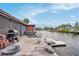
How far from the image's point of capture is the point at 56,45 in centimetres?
518

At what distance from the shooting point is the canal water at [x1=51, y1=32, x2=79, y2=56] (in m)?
4.96

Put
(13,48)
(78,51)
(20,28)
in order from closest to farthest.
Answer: (13,48) < (78,51) < (20,28)

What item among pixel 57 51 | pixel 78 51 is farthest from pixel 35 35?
pixel 78 51

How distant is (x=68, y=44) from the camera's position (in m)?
5.29

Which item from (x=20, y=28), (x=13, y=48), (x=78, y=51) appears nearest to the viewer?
(x=13, y=48)

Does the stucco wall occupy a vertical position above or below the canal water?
above

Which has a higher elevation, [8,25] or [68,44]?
[8,25]

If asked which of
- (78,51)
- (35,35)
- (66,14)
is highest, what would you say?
(66,14)

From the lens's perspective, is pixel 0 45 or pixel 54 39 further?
pixel 54 39

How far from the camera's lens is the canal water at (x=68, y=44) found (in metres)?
4.96

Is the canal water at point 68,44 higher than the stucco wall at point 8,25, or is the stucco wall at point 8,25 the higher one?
the stucco wall at point 8,25

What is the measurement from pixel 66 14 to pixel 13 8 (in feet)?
3.98

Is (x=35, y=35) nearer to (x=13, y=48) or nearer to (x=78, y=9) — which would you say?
(x=13, y=48)

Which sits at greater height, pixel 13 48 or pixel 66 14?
pixel 66 14
